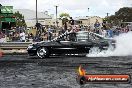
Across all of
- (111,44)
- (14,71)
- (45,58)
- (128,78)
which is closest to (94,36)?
(111,44)

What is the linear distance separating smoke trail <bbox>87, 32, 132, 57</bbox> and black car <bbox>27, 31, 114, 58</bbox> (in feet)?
1.29

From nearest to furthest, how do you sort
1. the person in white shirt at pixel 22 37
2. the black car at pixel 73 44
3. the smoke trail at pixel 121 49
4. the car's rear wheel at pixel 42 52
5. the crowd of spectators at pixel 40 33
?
the black car at pixel 73 44 < the smoke trail at pixel 121 49 < the car's rear wheel at pixel 42 52 < the crowd of spectators at pixel 40 33 < the person in white shirt at pixel 22 37

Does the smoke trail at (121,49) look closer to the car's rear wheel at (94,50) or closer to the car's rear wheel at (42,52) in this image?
the car's rear wheel at (94,50)

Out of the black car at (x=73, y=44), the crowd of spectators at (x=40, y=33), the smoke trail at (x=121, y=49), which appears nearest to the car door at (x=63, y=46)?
the black car at (x=73, y=44)

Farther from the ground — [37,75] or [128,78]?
[128,78]

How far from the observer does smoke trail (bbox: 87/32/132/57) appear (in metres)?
22.8

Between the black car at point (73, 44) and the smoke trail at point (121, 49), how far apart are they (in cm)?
39

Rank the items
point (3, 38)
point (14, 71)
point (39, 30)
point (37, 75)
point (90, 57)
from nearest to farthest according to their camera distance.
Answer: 1. point (37, 75)
2. point (14, 71)
3. point (90, 57)
4. point (3, 38)
5. point (39, 30)

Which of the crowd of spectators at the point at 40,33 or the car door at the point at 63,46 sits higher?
the crowd of spectators at the point at 40,33

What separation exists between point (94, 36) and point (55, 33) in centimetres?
916

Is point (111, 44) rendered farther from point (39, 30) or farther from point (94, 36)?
point (39, 30)

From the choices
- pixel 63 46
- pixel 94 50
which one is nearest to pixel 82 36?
pixel 94 50

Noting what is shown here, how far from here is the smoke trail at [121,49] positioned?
22781mm

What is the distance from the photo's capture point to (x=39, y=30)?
100ft
